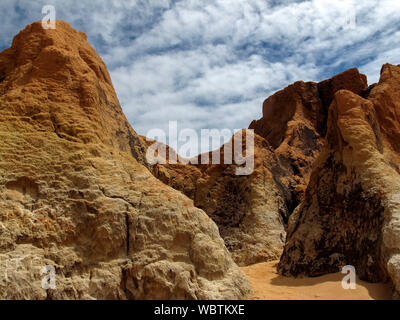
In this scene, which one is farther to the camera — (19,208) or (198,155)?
(198,155)

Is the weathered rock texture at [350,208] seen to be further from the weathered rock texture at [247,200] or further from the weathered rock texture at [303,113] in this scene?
the weathered rock texture at [303,113]

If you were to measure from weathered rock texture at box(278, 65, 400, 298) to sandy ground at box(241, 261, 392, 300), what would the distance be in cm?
→ 25

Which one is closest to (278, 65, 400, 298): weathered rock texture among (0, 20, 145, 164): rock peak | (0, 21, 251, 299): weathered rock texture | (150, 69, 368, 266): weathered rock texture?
(0, 21, 251, 299): weathered rock texture

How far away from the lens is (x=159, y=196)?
20.1ft

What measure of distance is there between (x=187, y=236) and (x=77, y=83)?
12.1 ft

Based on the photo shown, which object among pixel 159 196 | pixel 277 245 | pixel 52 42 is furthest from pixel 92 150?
pixel 277 245

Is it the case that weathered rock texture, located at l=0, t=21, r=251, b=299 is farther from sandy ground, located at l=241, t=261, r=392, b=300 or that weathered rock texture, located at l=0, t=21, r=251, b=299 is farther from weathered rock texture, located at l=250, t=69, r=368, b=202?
weathered rock texture, located at l=250, t=69, r=368, b=202

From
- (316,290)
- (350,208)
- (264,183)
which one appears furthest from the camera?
(264,183)

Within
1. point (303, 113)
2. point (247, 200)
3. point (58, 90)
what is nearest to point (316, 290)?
point (58, 90)

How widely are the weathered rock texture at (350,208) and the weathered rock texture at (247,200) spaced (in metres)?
2.58

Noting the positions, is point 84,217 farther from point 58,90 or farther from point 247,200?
point 247,200

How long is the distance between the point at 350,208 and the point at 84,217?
5.47 meters

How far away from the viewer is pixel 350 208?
26.6 ft

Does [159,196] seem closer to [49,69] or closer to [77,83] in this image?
[77,83]
